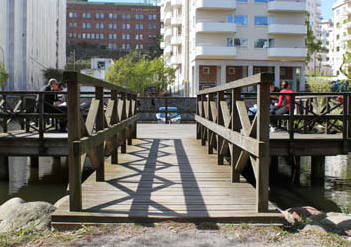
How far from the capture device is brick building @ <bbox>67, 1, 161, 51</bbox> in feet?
391

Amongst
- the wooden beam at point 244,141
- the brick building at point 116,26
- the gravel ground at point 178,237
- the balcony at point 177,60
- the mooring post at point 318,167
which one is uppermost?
the brick building at point 116,26

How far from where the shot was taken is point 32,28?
59344 millimetres

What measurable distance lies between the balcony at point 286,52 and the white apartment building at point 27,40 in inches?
1111

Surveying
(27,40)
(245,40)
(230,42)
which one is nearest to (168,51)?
(27,40)

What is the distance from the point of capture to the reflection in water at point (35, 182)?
980 cm

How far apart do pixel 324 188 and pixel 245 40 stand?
40249 millimetres

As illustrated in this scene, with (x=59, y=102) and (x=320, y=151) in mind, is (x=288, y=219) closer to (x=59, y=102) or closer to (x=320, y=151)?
(x=320, y=151)

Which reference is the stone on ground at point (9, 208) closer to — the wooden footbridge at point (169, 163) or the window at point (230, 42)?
the wooden footbridge at point (169, 163)

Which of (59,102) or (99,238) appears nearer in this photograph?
(99,238)

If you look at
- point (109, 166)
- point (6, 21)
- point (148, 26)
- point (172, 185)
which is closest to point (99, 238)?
point (172, 185)

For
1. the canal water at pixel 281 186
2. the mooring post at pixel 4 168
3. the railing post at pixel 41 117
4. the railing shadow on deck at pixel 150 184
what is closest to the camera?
the railing shadow on deck at pixel 150 184

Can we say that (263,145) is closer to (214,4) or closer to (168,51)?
(214,4)

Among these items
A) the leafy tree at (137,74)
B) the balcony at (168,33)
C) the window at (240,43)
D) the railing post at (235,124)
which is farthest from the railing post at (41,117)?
the balcony at (168,33)

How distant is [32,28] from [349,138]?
55.8 meters
